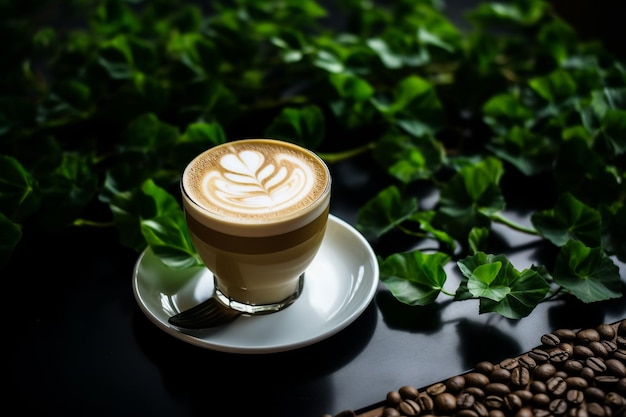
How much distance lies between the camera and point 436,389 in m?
0.75

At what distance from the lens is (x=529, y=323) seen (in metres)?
0.84

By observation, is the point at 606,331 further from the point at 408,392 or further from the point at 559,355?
the point at 408,392

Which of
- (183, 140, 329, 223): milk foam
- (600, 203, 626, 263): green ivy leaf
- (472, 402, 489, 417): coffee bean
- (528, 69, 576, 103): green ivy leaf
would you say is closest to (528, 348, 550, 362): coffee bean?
(472, 402, 489, 417): coffee bean

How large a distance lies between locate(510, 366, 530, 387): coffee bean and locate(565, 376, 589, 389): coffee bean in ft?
0.14

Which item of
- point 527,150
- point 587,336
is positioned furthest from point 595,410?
point 527,150

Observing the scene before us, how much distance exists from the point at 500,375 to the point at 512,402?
0.04 m

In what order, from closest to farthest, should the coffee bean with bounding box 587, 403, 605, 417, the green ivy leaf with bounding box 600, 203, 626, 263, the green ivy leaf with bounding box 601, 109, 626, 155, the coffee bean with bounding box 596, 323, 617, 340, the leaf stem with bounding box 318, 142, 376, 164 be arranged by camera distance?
the coffee bean with bounding box 587, 403, 605, 417 → the coffee bean with bounding box 596, 323, 617, 340 → the green ivy leaf with bounding box 600, 203, 626, 263 → the green ivy leaf with bounding box 601, 109, 626, 155 → the leaf stem with bounding box 318, 142, 376, 164

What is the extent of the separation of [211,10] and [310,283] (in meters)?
1.00

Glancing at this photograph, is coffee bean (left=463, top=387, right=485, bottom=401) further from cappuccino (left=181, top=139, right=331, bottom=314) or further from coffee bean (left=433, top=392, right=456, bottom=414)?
cappuccino (left=181, top=139, right=331, bottom=314)

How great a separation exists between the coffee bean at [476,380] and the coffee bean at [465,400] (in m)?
0.02

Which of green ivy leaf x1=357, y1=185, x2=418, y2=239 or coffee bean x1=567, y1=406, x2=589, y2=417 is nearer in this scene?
coffee bean x1=567, y1=406, x2=589, y2=417

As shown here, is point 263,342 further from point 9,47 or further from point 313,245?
point 9,47

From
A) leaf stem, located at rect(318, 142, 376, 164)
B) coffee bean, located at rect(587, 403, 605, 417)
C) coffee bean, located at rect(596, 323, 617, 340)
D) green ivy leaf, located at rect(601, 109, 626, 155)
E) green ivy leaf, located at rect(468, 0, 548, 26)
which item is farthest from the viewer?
green ivy leaf, located at rect(468, 0, 548, 26)

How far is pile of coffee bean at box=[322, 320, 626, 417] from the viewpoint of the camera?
72cm
